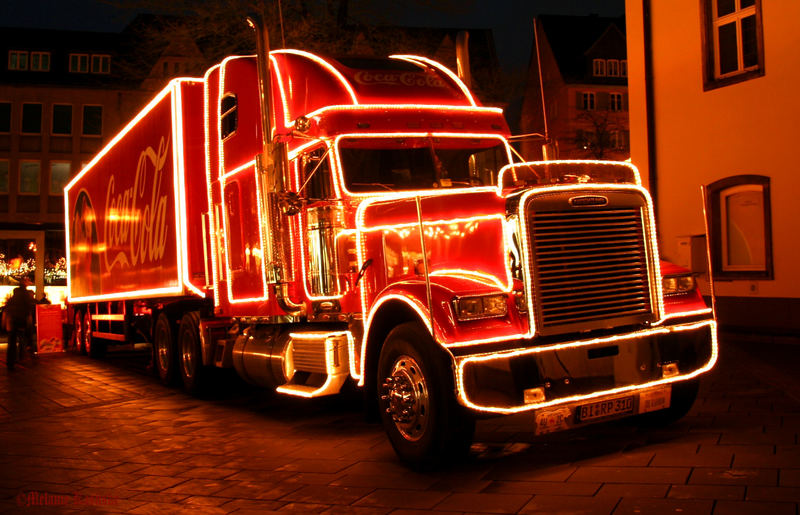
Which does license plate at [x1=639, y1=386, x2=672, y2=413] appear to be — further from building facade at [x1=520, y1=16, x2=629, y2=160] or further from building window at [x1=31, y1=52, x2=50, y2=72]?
building window at [x1=31, y1=52, x2=50, y2=72]

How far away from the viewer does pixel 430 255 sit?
22.2 feet

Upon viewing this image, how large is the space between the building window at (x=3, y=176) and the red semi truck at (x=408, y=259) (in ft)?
131

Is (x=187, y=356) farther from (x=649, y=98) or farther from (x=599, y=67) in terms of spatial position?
(x=599, y=67)

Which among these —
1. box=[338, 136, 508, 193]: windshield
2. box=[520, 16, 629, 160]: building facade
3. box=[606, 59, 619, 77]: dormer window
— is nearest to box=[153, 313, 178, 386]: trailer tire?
box=[338, 136, 508, 193]: windshield

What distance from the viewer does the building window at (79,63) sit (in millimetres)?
50500

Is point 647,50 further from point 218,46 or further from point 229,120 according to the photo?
point 218,46

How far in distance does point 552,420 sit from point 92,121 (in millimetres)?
47158

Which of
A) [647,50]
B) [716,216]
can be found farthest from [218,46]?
[716,216]

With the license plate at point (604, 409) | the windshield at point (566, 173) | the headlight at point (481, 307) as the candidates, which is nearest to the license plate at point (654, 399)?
the license plate at point (604, 409)

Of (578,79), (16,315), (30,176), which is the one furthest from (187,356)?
(578,79)

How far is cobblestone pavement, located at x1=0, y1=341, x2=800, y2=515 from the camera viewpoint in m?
5.34

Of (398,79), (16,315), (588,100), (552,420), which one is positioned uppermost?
(588,100)

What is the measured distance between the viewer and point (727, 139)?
1525cm

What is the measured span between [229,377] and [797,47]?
10164 mm
